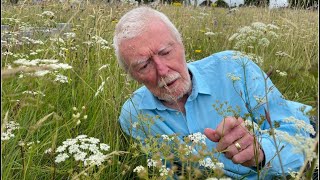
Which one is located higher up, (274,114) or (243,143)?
(243,143)

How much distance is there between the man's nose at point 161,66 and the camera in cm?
247

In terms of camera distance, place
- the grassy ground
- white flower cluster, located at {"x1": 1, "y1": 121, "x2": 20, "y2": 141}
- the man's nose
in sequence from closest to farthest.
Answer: white flower cluster, located at {"x1": 1, "y1": 121, "x2": 20, "y2": 141}, the grassy ground, the man's nose

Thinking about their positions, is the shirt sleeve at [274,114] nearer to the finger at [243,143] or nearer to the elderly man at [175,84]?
the elderly man at [175,84]

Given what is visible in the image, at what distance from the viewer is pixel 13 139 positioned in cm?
206

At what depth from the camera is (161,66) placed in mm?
2467

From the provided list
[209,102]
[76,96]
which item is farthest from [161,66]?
[76,96]

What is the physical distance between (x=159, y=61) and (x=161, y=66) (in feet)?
0.12

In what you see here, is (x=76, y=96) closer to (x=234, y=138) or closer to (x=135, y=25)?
(x=135, y=25)

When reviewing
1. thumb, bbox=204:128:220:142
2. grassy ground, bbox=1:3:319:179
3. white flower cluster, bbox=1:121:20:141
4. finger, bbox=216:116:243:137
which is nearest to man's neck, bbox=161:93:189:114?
grassy ground, bbox=1:3:319:179

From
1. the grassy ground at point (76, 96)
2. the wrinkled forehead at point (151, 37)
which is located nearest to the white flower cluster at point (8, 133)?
the grassy ground at point (76, 96)

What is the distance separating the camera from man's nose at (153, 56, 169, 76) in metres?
2.47

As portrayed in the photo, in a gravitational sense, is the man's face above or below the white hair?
below

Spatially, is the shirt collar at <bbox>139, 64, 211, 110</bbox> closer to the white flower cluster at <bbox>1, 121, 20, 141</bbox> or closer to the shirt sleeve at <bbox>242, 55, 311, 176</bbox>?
the shirt sleeve at <bbox>242, 55, 311, 176</bbox>

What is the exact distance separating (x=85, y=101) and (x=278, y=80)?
159 cm
